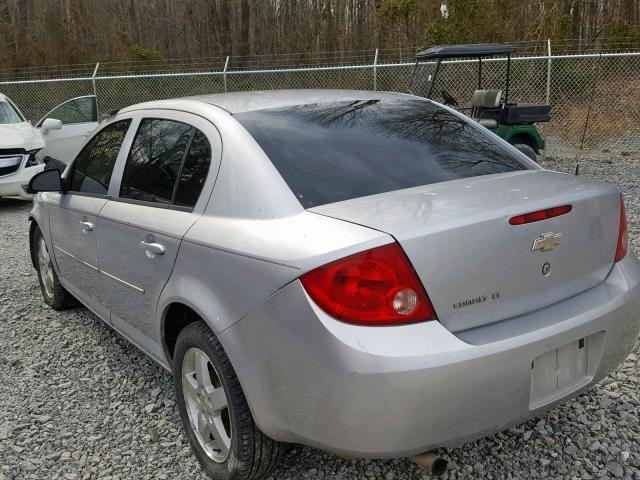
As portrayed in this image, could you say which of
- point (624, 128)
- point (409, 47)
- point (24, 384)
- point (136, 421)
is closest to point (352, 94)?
point (136, 421)

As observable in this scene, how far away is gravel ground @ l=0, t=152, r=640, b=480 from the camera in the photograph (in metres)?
2.62

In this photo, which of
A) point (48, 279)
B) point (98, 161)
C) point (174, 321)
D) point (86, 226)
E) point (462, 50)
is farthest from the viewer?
point (462, 50)

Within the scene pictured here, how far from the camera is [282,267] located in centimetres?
206

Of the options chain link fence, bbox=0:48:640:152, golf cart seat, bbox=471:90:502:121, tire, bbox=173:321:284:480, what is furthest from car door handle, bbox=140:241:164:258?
chain link fence, bbox=0:48:640:152

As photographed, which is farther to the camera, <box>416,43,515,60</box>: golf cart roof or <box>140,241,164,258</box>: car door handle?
<box>416,43,515,60</box>: golf cart roof

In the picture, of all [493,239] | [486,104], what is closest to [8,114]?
[486,104]

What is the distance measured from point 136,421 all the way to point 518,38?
18.7 meters

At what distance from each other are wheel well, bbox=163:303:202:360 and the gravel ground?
48cm

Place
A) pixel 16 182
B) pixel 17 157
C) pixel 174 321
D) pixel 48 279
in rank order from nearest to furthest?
1. pixel 174 321
2. pixel 48 279
3. pixel 16 182
4. pixel 17 157

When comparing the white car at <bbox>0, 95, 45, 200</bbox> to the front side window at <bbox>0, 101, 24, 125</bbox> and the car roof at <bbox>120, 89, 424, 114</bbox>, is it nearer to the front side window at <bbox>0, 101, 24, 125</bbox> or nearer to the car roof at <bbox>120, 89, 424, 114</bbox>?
the front side window at <bbox>0, 101, 24, 125</bbox>

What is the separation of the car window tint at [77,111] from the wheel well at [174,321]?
837 centimetres

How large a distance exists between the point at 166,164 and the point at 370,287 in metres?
1.42

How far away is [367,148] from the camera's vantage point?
2.74 meters

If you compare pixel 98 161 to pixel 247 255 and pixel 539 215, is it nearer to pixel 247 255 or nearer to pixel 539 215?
pixel 247 255
